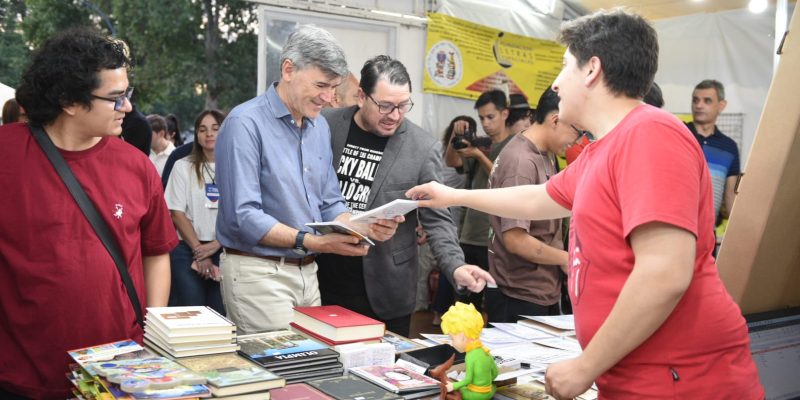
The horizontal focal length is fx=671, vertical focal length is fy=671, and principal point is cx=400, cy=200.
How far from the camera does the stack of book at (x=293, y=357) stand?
177 cm

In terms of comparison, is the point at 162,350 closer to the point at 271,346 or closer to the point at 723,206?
the point at 271,346

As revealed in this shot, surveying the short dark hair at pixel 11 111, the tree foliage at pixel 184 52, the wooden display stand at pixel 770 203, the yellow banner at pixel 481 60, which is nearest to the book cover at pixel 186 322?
the wooden display stand at pixel 770 203

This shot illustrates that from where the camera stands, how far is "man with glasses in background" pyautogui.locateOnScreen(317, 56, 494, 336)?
9.50ft

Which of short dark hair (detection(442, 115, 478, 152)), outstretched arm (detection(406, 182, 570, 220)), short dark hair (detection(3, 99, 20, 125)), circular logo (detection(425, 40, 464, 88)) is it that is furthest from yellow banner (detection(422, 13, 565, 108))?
outstretched arm (detection(406, 182, 570, 220))

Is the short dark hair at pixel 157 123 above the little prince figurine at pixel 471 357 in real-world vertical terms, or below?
above

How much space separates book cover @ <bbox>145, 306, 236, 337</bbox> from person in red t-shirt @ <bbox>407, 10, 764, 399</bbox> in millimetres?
872

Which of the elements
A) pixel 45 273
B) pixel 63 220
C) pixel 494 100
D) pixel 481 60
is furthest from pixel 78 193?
pixel 481 60

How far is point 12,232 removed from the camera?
6.06 ft

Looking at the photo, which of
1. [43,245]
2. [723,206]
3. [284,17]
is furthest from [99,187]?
[723,206]

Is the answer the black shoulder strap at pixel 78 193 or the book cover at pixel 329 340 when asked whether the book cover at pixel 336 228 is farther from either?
the black shoulder strap at pixel 78 193

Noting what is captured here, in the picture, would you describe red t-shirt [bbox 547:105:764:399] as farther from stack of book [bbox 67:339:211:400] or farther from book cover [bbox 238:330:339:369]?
stack of book [bbox 67:339:211:400]

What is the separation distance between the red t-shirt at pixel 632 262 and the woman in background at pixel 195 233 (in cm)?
329

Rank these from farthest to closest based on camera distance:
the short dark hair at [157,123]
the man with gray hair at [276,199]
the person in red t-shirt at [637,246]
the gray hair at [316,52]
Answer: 1. the short dark hair at [157,123]
2. the gray hair at [316,52]
3. the man with gray hair at [276,199]
4. the person in red t-shirt at [637,246]

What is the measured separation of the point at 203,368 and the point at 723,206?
461cm
